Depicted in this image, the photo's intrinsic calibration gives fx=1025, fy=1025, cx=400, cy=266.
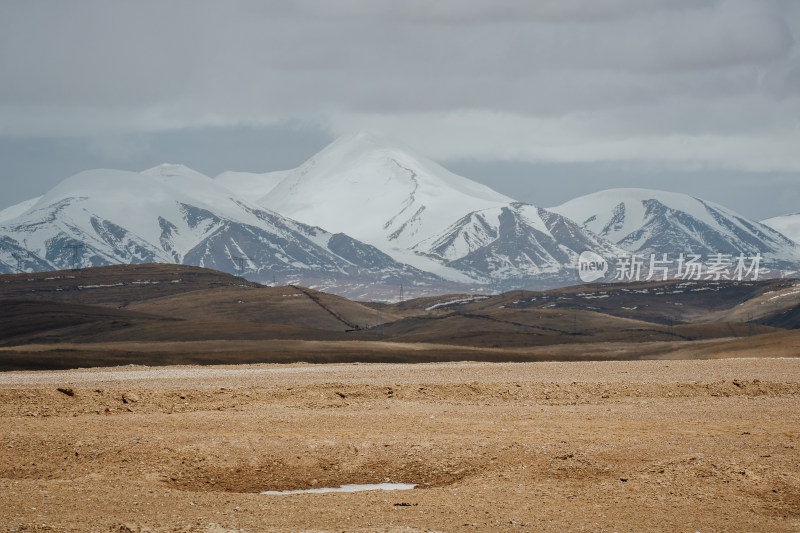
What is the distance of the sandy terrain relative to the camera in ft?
65.6

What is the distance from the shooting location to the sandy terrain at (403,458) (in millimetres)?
20000

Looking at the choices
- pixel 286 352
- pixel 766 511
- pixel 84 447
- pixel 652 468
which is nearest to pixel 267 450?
pixel 84 447

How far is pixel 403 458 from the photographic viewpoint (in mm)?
24609

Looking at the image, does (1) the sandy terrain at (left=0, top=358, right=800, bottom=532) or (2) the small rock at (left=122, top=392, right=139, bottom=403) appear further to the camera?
(2) the small rock at (left=122, top=392, right=139, bottom=403)

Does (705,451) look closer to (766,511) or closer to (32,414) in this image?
(766,511)

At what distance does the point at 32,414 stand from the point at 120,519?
1261 cm

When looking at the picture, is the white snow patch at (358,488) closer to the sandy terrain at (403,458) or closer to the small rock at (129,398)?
the sandy terrain at (403,458)

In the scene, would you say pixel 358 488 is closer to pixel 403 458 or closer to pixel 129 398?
pixel 403 458

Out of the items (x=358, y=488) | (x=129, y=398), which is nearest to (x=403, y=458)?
(x=358, y=488)

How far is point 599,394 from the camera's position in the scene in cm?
3653

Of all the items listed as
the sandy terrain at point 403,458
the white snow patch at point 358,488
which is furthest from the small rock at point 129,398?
the white snow patch at point 358,488

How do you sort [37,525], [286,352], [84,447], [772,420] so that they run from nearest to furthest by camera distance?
[37,525]
[84,447]
[772,420]
[286,352]

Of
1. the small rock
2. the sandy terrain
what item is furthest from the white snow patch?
the small rock

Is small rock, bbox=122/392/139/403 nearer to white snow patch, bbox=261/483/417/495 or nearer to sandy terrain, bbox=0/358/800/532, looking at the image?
sandy terrain, bbox=0/358/800/532
